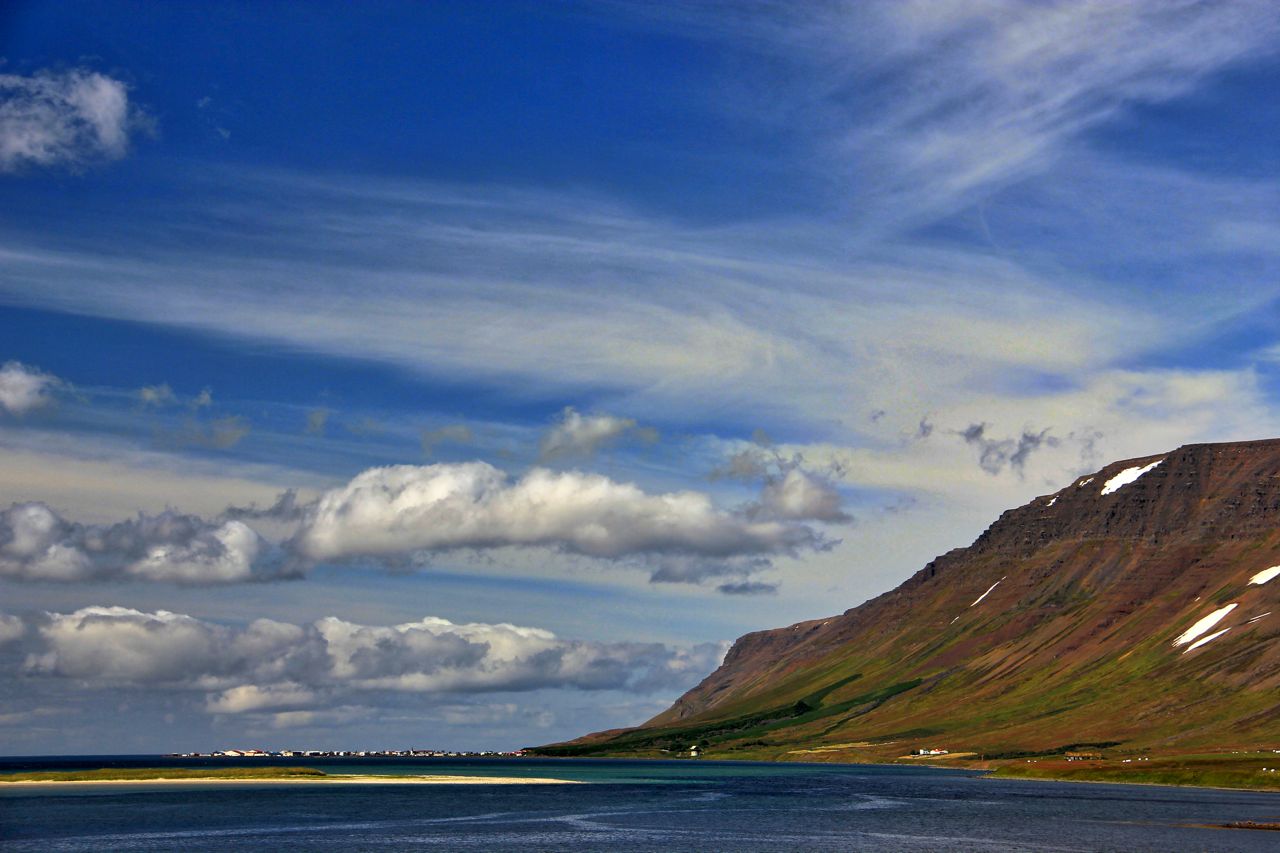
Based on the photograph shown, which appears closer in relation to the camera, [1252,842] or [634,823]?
[1252,842]

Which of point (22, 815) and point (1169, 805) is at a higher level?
point (22, 815)

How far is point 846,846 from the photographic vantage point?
479 feet

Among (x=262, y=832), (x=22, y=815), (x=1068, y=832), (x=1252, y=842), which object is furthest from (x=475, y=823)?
(x=1252, y=842)

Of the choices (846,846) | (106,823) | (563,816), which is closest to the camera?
(846,846)

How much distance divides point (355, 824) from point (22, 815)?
1934 inches

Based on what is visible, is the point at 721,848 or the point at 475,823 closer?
the point at 721,848

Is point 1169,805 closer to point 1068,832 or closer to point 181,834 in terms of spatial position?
point 1068,832

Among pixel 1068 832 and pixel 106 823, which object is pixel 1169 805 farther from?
pixel 106 823

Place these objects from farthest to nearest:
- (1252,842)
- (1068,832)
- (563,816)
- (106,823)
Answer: (563,816) → (106,823) → (1068,832) → (1252,842)

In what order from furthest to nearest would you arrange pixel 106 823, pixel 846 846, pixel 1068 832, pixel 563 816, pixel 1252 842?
pixel 563 816, pixel 106 823, pixel 1068 832, pixel 846 846, pixel 1252 842

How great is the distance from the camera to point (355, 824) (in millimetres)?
178750

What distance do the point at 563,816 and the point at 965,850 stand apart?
75.2 metres

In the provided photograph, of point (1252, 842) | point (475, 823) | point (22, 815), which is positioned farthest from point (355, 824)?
point (1252, 842)

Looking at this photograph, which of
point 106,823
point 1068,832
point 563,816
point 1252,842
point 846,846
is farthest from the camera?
point 563,816
